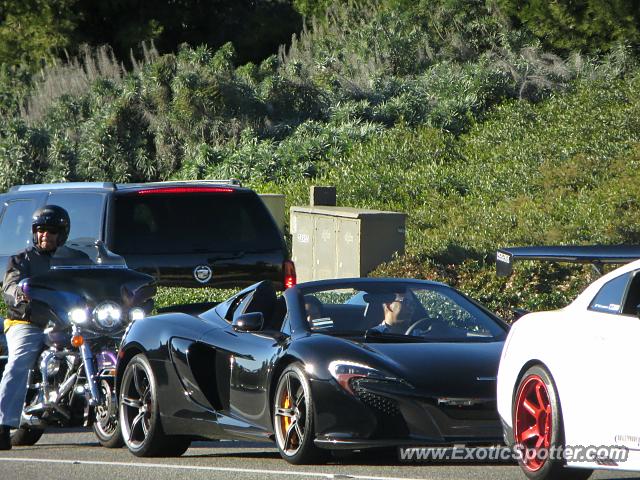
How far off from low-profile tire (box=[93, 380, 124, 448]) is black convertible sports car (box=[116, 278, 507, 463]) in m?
0.14

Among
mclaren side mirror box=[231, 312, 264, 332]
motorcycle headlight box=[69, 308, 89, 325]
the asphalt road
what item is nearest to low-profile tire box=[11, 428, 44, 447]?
the asphalt road

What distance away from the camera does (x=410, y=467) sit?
860 centimetres

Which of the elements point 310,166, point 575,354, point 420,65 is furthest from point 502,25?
point 575,354

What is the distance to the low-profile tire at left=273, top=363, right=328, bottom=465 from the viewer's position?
859 centimetres

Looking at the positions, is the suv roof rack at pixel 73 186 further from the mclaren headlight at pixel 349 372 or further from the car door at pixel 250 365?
the mclaren headlight at pixel 349 372

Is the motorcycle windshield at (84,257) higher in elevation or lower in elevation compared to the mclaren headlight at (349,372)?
higher

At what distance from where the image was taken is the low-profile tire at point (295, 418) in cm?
859

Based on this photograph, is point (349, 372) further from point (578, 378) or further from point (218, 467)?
point (578, 378)

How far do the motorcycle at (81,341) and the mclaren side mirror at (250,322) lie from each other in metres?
1.51

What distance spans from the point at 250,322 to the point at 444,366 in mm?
1382

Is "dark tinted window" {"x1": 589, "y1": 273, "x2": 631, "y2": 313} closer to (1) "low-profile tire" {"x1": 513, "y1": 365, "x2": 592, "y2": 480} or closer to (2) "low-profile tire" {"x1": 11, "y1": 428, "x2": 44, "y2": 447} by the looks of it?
(1) "low-profile tire" {"x1": 513, "y1": 365, "x2": 592, "y2": 480}

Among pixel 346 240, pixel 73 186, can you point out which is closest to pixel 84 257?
pixel 73 186

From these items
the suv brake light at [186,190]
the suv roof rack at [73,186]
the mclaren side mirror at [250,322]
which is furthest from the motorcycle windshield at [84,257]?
the mclaren side mirror at [250,322]

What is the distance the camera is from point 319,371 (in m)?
8.61
